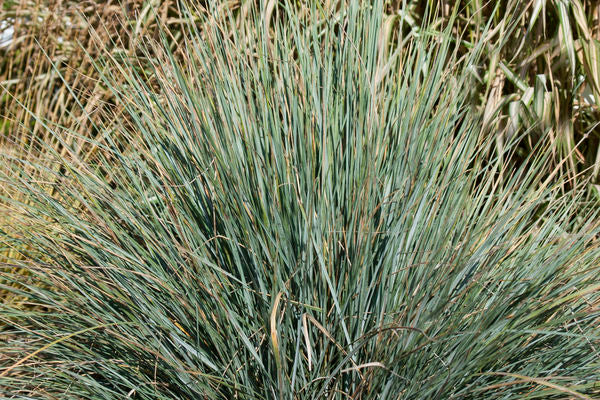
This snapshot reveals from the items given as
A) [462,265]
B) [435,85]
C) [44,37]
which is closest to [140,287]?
[462,265]

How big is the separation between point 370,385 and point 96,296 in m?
0.72

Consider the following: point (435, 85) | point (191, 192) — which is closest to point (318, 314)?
point (191, 192)

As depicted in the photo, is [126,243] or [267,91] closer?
[126,243]

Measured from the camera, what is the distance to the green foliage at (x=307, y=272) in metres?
1.34

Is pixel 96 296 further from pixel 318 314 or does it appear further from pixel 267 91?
pixel 267 91

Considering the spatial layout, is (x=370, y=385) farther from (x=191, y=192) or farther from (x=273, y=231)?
(x=191, y=192)

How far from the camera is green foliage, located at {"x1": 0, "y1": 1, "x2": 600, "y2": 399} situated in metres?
1.34

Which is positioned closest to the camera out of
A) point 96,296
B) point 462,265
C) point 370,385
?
point 370,385

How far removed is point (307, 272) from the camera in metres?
1.42

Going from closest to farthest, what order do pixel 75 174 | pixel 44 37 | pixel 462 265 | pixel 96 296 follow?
pixel 462 265 < pixel 96 296 < pixel 75 174 < pixel 44 37

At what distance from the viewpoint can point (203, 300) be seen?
1.44m

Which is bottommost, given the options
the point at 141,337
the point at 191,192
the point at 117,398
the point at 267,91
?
the point at 117,398

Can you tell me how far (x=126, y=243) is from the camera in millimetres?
1544

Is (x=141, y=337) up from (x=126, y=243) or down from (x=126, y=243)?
down
